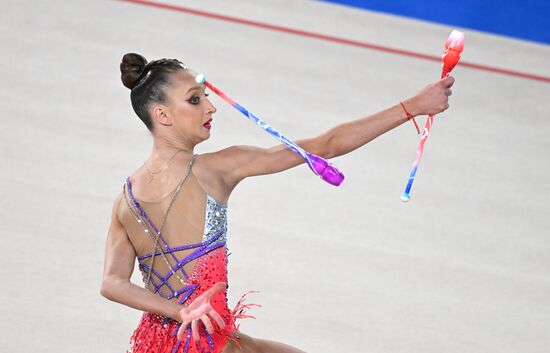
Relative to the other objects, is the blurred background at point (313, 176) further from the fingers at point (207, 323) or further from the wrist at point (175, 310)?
the fingers at point (207, 323)

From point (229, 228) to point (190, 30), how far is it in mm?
2218

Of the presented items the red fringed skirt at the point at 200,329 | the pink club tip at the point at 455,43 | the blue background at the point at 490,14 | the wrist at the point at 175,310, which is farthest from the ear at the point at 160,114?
the blue background at the point at 490,14

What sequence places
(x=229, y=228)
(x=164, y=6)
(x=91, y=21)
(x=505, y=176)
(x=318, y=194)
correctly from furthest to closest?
(x=164, y=6)
(x=91, y=21)
(x=505, y=176)
(x=318, y=194)
(x=229, y=228)

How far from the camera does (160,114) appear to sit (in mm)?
2525

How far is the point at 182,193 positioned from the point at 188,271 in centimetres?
19

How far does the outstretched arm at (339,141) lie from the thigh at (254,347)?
0.39 meters

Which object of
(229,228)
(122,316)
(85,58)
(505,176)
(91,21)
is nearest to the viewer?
(122,316)

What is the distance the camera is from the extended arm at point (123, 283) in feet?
7.54

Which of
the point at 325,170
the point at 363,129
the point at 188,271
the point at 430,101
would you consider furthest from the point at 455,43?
the point at 188,271

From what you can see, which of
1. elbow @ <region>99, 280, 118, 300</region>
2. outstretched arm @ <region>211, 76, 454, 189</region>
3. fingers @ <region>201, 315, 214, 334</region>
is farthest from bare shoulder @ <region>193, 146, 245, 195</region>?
fingers @ <region>201, 315, 214, 334</region>

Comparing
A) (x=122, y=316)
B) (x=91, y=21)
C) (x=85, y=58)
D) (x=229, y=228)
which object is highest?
(x=91, y=21)

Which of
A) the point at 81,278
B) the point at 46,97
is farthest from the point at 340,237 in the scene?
the point at 46,97

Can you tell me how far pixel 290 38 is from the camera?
6.16 m

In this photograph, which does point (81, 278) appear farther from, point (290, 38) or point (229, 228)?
point (290, 38)
